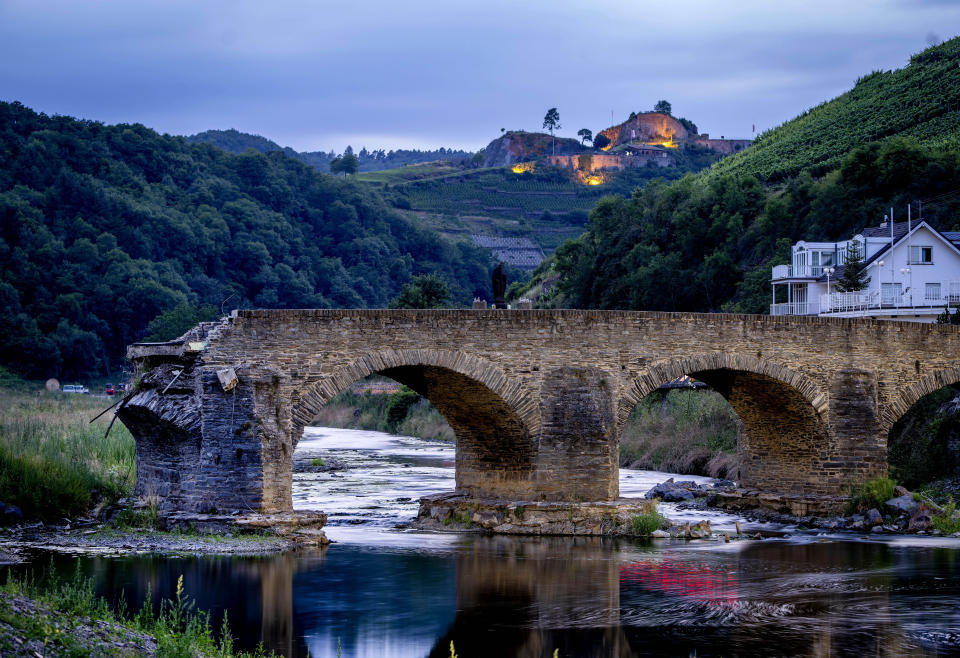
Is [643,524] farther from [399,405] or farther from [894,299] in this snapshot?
[399,405]

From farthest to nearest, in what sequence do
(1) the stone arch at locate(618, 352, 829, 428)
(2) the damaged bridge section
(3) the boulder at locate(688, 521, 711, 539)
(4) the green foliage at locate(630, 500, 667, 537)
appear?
→ (3) the boulder at locate(688, 521, 711, 539) < (1) the stone arch at locate(618, 352, 829, 428) < (4) the green foliage at locate(630, 500, 667, 537) < (2) the damaged bridge section

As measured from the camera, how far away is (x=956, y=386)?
29078 mm

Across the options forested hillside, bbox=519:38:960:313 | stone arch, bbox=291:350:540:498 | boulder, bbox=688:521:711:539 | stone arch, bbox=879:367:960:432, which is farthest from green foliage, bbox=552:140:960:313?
stone arch, bbox=291:350:540:498

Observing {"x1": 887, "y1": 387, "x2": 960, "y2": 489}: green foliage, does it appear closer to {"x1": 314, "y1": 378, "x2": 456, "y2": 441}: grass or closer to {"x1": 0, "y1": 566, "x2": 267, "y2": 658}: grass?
{"x1": 0, "y1": 566, "x2": 267, "y2": 658}: grass

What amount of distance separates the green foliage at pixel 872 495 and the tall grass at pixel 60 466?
1493 cm

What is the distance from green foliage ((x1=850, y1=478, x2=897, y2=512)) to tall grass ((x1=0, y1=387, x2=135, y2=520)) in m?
14.9

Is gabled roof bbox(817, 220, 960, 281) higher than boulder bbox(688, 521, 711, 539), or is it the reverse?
gabled roof bbox(817, 220, 960, 281)

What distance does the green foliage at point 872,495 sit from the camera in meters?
25.7

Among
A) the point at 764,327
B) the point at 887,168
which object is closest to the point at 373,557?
the point at 764,327

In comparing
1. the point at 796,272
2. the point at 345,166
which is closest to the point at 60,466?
the point at 796,272

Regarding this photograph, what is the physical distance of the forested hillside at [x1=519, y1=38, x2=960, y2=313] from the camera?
48.4 m

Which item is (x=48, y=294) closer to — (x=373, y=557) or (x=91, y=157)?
(x=91, y=157)

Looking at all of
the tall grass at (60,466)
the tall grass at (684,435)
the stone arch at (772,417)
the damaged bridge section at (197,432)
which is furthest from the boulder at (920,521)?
the tall grass at (60,466)

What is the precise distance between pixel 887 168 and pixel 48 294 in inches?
1513
